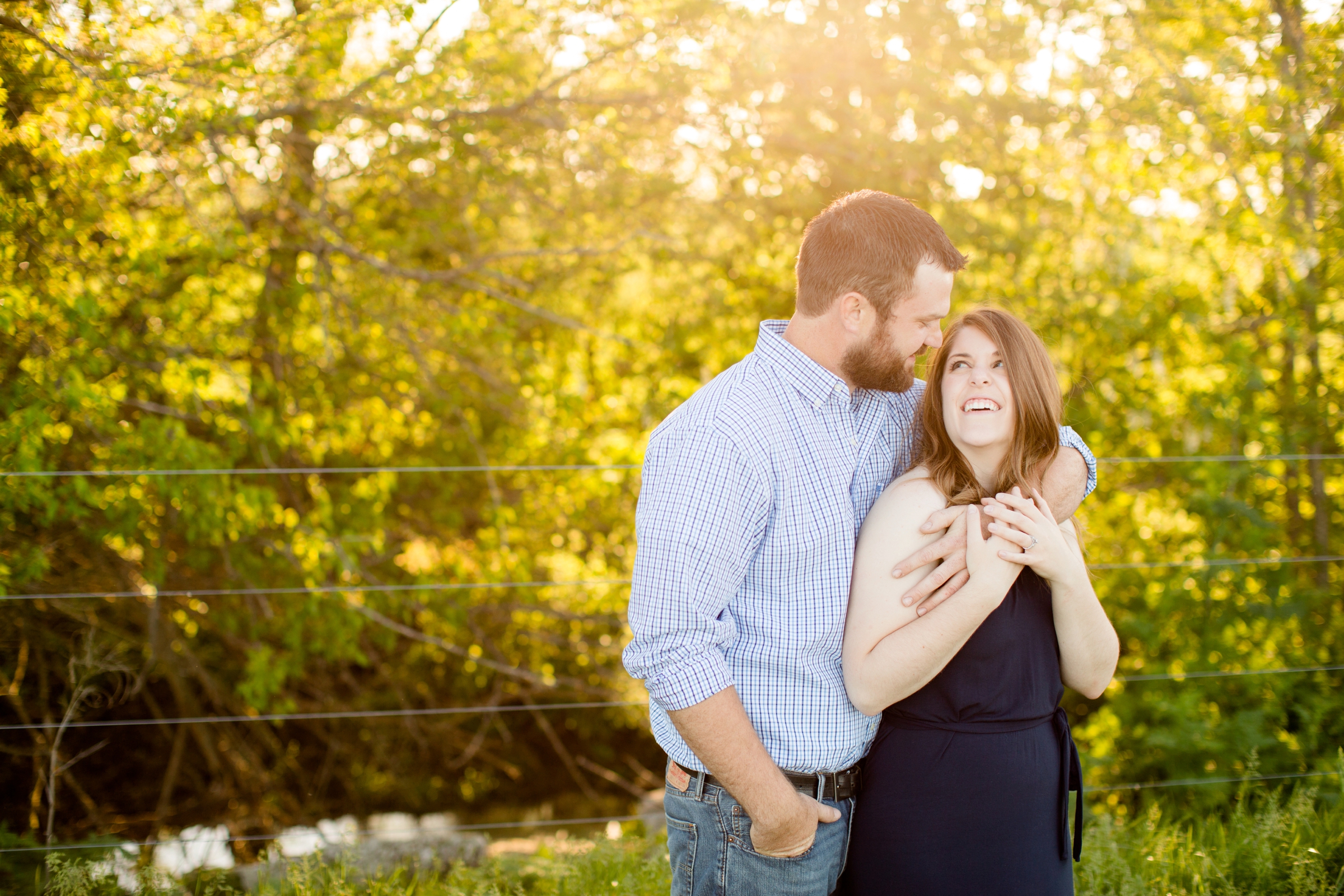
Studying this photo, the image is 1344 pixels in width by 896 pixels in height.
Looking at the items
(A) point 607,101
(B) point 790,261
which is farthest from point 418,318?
(B) point 790,261

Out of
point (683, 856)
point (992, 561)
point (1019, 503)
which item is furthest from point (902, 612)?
point (683, 856)

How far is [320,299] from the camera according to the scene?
441cm

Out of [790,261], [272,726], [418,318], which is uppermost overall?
[790,261]

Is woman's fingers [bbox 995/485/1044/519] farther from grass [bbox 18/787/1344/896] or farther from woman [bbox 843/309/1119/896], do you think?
grass [bbox 18/787/1344/896]

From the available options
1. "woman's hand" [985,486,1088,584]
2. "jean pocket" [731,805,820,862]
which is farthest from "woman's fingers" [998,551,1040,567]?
"jean pocket" [731,805,820,862]

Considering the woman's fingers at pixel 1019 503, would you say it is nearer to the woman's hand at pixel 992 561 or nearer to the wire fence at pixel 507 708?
the woman's hand at pixel 992 561

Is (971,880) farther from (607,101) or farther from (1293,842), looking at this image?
(607,101)

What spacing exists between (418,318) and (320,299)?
1.87 feet

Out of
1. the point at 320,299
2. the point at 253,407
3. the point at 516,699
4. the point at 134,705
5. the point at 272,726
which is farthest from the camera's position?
the point at 516,699

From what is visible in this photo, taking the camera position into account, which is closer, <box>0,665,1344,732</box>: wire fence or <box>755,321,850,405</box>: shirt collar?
<box>755,321,850,405</box>: shirt collar

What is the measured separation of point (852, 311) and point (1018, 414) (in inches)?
17.6

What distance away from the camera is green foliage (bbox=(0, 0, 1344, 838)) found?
367 cm

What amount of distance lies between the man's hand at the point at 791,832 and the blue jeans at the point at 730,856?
3cm

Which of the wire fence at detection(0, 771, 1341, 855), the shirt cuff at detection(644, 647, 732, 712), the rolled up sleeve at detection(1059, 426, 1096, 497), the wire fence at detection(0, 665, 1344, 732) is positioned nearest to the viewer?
the shirt cuff at detection(644, 647, 732, 712)
